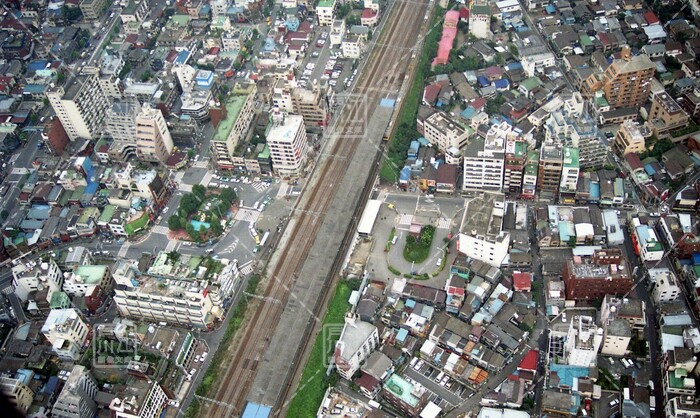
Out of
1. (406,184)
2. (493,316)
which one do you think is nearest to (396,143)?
(406,184)

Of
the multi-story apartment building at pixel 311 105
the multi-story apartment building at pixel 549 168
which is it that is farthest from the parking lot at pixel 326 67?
the multi-story apartment building at pixel 549 168

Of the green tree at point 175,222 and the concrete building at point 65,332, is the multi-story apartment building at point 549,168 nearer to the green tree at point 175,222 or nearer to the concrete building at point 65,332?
the green tree at point 175,222

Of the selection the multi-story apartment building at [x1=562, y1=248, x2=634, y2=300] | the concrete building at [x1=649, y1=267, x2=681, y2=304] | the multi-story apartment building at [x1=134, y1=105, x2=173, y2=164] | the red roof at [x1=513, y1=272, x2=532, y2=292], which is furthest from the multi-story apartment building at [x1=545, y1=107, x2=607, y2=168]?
the multi-story apartment building at [x1=134, y1=105, x2=173, y2=164]

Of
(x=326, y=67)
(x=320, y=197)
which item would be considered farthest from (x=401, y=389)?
(x=326, y=67)

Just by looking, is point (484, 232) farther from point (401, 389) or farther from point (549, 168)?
point (401, 389)

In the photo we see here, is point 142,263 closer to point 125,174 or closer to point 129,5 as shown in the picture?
point 125,174
